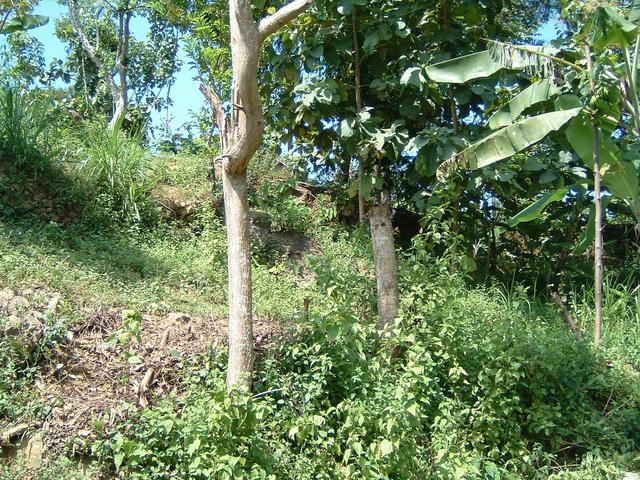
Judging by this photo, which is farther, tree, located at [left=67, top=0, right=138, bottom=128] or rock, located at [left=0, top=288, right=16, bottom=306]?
tree, located at [left=67, top=0, right=138, bottom=128]

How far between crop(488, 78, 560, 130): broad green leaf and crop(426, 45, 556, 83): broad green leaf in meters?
0.22

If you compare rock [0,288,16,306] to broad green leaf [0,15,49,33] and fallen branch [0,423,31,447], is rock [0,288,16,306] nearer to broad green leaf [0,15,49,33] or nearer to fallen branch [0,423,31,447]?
fallen branch [0,423,31,447]

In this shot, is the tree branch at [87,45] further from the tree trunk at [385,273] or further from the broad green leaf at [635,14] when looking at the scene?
the broad green leaf at [635,14]

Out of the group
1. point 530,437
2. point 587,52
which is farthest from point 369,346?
point 587,52

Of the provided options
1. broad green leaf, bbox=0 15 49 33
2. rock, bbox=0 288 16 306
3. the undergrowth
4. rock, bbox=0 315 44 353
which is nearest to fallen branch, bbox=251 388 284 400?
the undergrowth

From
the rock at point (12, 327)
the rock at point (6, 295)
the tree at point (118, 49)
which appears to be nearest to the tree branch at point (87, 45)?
the tree at point (118, 49)

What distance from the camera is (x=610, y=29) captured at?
608 centimetres

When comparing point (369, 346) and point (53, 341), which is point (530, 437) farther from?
point (53, 341)

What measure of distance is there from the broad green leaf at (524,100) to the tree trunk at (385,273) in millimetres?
1595

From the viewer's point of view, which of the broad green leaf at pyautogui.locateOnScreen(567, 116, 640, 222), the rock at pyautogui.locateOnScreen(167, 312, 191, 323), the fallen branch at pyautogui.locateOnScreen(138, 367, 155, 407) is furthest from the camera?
the broad green leaf at pyautogui.locateOnScreen(567, 116, 640, 222)

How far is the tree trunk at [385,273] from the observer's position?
5652mm

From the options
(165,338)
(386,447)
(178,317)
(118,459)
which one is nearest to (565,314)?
(386,447)

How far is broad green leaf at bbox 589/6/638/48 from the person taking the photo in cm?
576

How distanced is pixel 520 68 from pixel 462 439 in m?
3.47
